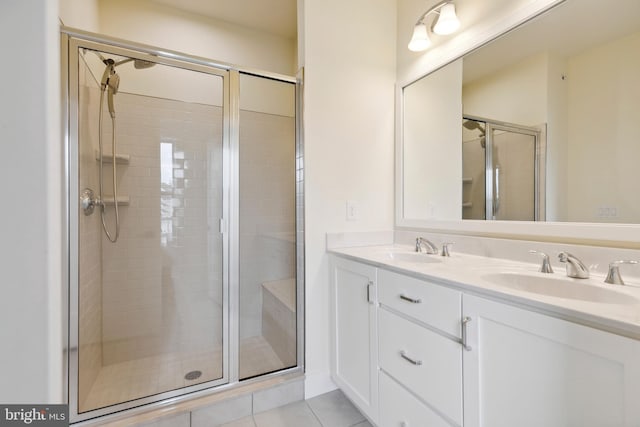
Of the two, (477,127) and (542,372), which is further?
(477,127)

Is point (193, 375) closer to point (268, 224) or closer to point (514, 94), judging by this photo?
point (268, 224)

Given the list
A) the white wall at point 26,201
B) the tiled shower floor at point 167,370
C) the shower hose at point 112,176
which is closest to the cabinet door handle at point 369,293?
the tiled shower floor at point 167,370

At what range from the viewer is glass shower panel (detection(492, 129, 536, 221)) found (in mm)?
1335

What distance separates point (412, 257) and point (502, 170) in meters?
0.67

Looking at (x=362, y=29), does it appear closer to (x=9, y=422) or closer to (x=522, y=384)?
(x=522, y=384)

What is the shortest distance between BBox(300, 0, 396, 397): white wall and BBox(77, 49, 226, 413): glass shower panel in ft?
1.87

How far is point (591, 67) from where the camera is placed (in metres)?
1.14

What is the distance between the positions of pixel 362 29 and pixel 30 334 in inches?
87.1

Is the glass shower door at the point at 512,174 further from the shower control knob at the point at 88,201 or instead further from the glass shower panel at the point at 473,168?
the shower control knob at the point at 88,201

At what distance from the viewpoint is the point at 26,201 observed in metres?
0.63

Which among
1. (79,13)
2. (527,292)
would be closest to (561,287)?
(527,292)

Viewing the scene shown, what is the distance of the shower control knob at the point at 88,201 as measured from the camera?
→ 142 cm

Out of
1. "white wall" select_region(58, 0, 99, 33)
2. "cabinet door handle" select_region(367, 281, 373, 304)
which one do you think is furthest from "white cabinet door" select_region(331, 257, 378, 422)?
"white wall" select_region(58, 0, 99, 33)

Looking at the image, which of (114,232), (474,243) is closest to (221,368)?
(114,232)
